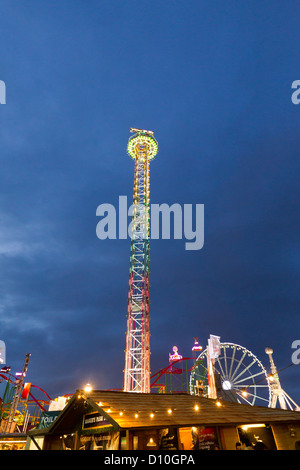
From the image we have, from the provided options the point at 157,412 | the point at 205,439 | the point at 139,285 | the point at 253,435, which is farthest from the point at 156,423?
the point at 139,285

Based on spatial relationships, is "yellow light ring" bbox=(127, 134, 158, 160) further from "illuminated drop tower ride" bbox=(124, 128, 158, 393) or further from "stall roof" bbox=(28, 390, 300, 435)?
"stall roof" bbox=(28, 390, 300, 435)

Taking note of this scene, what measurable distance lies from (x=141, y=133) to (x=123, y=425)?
40.8 metres

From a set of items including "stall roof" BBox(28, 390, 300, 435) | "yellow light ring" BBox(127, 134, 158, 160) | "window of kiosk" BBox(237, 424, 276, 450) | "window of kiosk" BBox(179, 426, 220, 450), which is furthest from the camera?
"yellow light ring" BBox(127, 134, 158, 160)

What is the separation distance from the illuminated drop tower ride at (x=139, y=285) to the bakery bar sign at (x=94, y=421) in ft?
63.6

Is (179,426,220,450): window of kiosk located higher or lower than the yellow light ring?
lower

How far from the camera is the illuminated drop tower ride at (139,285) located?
30.7 m

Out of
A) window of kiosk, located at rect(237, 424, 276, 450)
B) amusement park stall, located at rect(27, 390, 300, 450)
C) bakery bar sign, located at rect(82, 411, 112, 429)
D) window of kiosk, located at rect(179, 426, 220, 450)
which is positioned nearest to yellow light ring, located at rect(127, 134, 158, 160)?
window of kiosk, located at rect(237, 424, 276, 450)

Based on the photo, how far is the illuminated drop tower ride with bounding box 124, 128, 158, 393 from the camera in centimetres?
3066

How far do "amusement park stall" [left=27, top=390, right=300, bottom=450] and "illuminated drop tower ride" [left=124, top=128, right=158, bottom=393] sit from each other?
1796cm
